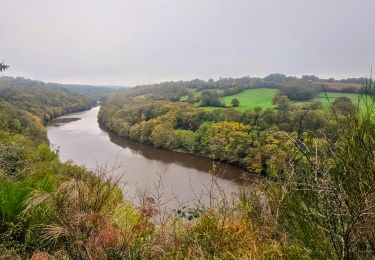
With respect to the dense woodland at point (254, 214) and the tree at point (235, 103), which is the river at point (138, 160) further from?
the dense woodland at point (254, 214)

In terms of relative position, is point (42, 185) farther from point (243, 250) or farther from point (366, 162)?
point (366, 162)

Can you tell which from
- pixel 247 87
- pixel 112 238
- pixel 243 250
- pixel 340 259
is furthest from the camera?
pixel 247 87

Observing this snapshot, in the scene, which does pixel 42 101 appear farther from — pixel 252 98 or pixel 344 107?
pixel 344 107

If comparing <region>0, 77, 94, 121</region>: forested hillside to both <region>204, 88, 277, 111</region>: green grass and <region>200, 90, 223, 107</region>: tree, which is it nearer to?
<region>200, 90, 223, 107</region>: tree

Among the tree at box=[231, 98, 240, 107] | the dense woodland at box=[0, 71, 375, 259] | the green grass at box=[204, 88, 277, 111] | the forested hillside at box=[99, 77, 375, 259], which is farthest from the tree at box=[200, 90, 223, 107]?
the forested hillside at box=[99, 77, 375, 259]

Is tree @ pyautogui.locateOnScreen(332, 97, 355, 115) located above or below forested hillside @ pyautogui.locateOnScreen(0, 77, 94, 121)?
above

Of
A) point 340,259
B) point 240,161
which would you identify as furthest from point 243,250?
point 240,161

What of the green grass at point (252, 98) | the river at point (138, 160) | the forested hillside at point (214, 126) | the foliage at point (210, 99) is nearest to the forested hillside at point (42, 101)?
the forested hillside at point (214, 126)

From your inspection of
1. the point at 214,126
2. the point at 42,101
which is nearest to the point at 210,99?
the point at 214,126
